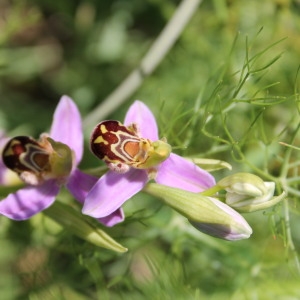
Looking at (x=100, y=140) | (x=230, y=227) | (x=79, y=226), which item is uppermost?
(x=100, y=140)

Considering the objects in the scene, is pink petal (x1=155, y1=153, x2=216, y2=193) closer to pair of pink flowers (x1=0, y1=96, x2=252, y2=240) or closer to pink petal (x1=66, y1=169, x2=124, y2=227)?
pair of pink flowers (x1=0, y1=96, x2=252, y2=240)

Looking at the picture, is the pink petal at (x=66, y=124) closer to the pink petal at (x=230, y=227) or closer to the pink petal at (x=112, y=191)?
the pink petal at (x=112, y=191)

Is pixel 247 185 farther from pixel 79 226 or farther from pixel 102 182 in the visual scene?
pixel 79 226

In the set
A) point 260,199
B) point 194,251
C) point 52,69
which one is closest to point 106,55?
point 52,69

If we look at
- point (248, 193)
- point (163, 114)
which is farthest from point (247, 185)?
point (163, 114)

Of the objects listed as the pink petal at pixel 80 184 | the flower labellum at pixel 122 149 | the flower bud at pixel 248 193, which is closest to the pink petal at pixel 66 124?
the pink petal at pixel 80 184

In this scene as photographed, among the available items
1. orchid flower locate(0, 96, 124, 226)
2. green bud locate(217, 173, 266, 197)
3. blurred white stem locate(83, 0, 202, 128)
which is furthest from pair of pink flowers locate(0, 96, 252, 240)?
blurred white stem locate(83, 0, 202, 128)
